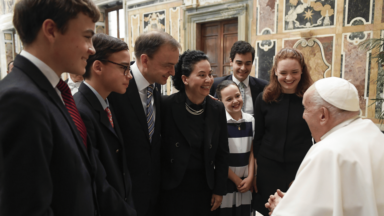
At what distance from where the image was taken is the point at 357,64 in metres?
5.33

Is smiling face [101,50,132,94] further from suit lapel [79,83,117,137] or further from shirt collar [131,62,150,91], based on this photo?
shirt collar [131,62,150,91]

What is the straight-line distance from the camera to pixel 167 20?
26.5ft

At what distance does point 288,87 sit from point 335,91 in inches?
33.3

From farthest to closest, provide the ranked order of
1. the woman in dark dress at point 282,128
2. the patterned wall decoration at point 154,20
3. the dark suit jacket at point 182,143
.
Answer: the patterned wall decoration at point 154,20
the woman in dark dress at point 282,128
the dark suit jacket at point 182,143

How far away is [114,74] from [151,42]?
0.51m

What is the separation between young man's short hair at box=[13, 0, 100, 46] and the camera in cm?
100

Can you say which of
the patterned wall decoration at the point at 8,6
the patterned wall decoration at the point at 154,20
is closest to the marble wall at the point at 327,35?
the patterned wall decoration at the point at 154,20

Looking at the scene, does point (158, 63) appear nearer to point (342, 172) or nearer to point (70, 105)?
point (70, 105)

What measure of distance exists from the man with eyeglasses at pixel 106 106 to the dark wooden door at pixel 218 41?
582 cm

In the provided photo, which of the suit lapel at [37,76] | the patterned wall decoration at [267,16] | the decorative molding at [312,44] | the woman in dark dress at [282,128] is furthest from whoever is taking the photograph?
the patterned wall decoration at [267,16]

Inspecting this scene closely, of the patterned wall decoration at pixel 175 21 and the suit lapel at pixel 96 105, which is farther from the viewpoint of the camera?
the patterned wall decoration at pixel 175 21

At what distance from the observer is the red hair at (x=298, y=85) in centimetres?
255

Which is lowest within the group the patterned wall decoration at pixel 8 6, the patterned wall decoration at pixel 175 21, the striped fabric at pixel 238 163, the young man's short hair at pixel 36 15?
the striped fabric at pixel 238 163

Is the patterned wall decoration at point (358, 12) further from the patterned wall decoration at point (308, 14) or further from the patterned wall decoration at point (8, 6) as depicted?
the patterned wall decoration at point (8, 6)
